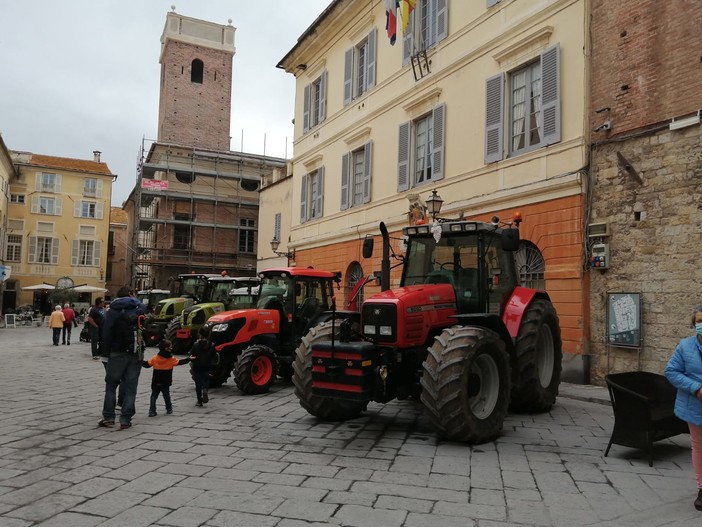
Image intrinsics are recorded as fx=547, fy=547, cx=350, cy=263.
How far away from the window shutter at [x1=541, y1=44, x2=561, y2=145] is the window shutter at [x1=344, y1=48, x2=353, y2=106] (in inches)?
311

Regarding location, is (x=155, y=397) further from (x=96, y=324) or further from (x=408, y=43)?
(x=408, y=43)

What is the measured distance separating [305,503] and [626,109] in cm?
815

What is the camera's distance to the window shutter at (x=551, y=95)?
390 inches

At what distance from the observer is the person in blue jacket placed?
13.0 ft

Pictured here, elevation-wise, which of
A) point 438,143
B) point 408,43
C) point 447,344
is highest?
point 408,43

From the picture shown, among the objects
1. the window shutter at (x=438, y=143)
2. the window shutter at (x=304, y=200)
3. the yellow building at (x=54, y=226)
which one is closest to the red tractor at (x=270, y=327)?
the window shutter at (x=438, y=143)

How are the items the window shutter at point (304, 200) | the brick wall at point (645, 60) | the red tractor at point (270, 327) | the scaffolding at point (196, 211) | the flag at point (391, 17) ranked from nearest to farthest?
the brick wall at point (645, 60) < the red tractor at point (270, 327) < the flag at point (391, 17) < the window shutter at point (304, 200) < the scaffolding at point (196, 211)

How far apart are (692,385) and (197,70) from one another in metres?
40.8

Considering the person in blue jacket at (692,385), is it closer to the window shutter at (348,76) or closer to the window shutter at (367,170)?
the window shutter at (367,170)

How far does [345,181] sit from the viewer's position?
1711 cm

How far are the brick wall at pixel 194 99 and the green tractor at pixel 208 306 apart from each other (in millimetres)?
25260

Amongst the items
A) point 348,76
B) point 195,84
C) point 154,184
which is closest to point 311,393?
point 348,76

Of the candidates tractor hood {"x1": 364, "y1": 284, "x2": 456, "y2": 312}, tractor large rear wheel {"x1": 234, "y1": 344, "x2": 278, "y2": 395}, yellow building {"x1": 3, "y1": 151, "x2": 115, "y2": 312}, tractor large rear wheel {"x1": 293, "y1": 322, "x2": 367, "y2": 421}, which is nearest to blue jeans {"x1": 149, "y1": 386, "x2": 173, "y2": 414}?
tractor large rear wheel {"x1": 234, "y1": 344, "x2": 278, "y2": 395}

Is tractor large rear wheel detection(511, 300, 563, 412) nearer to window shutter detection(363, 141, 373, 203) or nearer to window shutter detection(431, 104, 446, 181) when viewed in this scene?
window shutter detection(431, 104, 446, 181)
